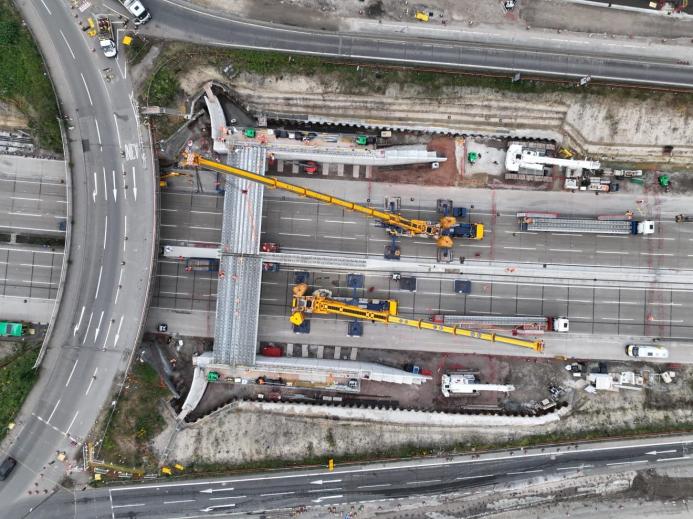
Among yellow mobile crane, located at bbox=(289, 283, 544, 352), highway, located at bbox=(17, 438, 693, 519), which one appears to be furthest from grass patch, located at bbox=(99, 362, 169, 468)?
yellow mobile crane, located at bbox=(289, 283, 544, 352)

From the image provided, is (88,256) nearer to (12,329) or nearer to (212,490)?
(12,329)

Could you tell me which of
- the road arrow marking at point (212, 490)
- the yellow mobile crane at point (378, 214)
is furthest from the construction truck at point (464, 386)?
the road arrow marking at point (212, 490)

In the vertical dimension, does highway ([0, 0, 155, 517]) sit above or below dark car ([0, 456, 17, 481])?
above

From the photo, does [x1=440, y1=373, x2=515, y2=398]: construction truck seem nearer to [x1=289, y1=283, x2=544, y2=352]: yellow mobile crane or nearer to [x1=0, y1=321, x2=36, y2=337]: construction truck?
[x1=289, y1=283, x2=544, y2=352]: yellow mobile crane

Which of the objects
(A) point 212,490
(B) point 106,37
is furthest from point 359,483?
(B) point 106,37

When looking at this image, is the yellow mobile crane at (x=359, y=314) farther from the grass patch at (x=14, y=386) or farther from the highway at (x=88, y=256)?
the grass patch at (x=14, y=386)

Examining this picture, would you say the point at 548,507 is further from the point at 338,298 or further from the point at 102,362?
the point at 102,362

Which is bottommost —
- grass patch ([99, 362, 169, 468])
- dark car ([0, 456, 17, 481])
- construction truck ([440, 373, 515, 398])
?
dark car ([0, 456, 17, 481])
